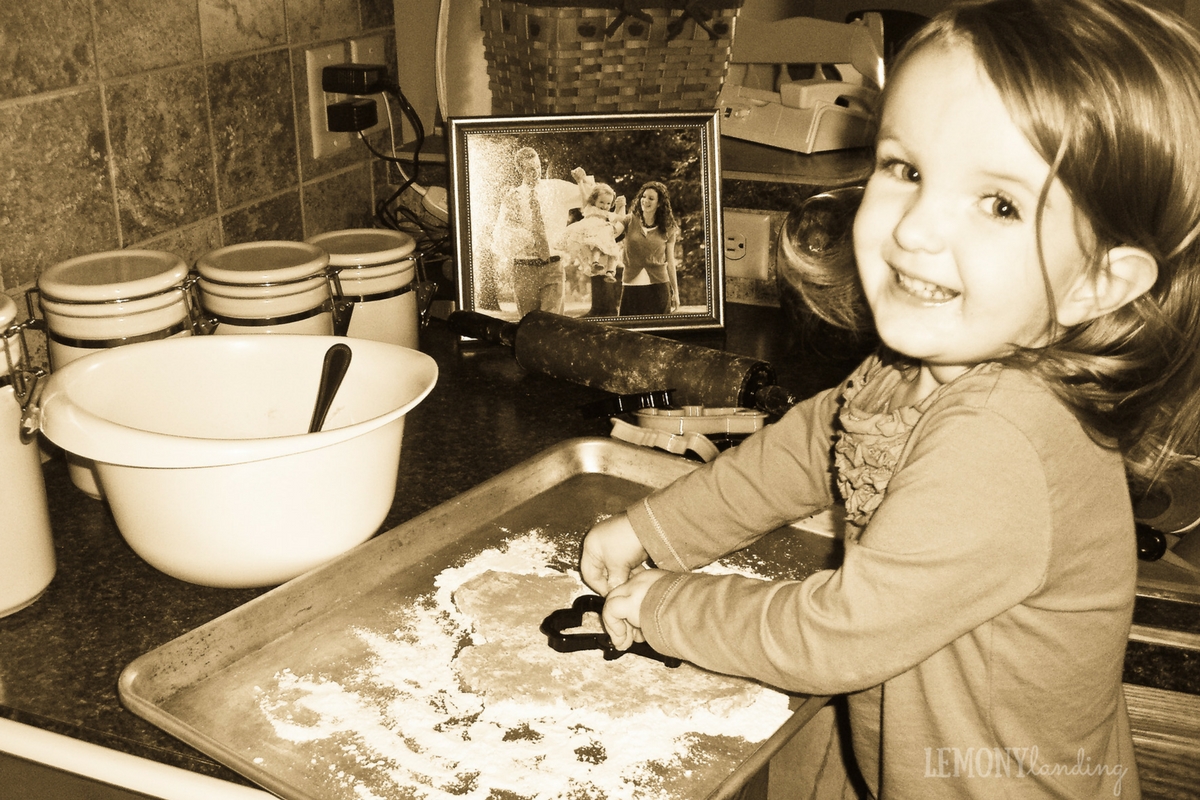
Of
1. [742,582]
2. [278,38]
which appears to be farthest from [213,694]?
[278,38]

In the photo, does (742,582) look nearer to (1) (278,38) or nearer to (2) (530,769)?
(2) (530,769)

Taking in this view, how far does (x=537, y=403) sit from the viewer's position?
1216 mm

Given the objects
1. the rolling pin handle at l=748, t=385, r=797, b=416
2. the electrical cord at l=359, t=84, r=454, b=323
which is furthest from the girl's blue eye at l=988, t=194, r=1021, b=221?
the electrical cord at l=359, t=84, r=454, b=323

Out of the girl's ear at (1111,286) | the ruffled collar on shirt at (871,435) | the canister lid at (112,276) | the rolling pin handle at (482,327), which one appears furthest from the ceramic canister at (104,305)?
the girl's ear at (1111,286)

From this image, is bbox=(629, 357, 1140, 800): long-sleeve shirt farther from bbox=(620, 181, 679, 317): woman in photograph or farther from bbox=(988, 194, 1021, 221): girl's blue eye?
bbox=(620, 181, 679, 317): woman in photograph

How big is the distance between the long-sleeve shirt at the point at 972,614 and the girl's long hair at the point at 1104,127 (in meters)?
0.04

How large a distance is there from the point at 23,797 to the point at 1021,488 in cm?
66

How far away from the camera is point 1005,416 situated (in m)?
0.71

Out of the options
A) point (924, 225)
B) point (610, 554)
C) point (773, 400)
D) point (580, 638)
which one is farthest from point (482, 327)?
point (924, 225)

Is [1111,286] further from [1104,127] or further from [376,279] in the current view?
[376,279]

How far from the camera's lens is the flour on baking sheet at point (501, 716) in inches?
26.8

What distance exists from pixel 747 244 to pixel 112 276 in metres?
0.86

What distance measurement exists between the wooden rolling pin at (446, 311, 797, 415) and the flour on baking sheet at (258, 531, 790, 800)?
0.39m

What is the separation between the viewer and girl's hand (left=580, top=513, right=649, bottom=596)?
90cm
